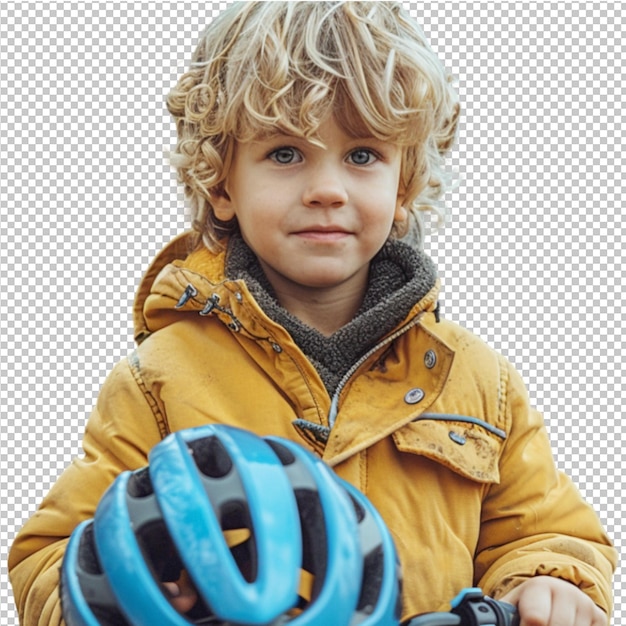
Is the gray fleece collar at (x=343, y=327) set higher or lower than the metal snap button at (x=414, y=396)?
higher

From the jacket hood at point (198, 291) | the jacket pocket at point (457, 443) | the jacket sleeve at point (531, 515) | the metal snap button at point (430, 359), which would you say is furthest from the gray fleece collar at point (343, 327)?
the jacket sleeve at point (531, 515)

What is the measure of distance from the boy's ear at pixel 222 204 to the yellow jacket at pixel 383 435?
125mm

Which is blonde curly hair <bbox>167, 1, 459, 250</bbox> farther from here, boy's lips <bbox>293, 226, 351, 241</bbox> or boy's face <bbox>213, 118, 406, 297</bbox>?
boy's lips <bbox>293, 226, 351, 241</bbox>

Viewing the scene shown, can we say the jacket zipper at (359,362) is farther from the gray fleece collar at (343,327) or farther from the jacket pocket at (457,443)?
the jacket pocket at (457,443)

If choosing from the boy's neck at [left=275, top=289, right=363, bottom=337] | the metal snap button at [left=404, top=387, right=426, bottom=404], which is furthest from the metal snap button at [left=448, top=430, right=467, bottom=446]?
the boy's neck at [left=275, top=289, right=363, bottom=337]

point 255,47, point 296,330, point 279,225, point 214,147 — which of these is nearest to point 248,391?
point 296,330

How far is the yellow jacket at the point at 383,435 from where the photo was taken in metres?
2.88

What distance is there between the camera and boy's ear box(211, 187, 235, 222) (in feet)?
10.4

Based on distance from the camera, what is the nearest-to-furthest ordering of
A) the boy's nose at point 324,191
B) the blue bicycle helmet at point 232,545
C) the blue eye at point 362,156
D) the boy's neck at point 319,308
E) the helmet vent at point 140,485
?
1. the blue bicycle helmet at point 232,545
2. the helmet vent at point 140,485
3. the boy's nose at point 324,191
4. the blue eye at point 362,156
5. the boy's neck at point 319,308

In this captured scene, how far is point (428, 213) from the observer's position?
3465 mm

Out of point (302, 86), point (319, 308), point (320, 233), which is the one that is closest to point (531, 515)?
point (319, 308)

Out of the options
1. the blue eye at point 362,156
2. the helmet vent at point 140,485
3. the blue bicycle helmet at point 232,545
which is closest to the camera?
the blue bicycle helmet at point 232,545

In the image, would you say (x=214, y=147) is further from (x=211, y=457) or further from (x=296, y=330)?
(x=211, y=457)

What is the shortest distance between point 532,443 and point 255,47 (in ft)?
4.29
